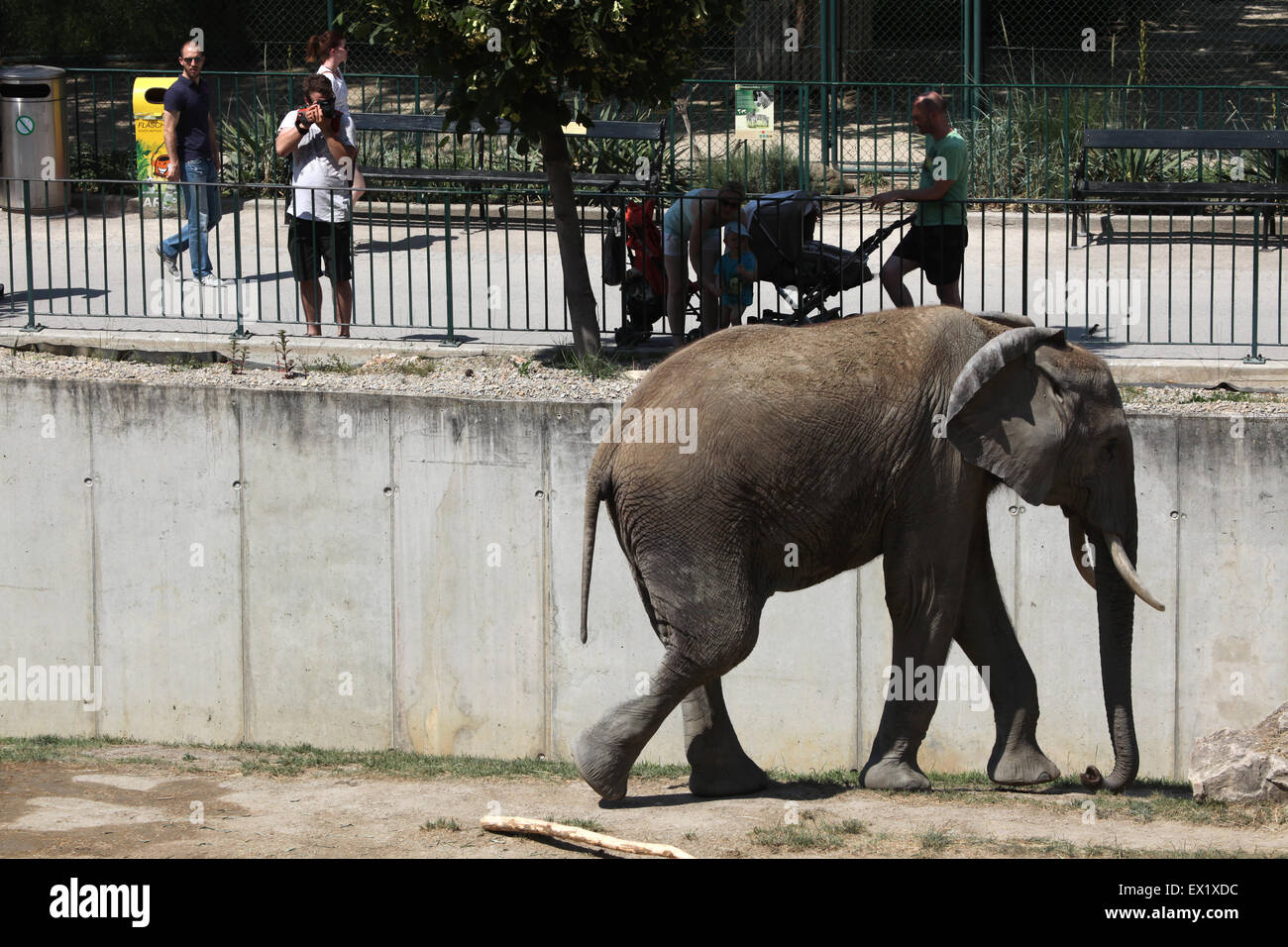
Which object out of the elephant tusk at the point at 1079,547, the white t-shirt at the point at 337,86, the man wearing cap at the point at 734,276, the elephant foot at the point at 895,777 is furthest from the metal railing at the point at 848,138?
the elephant foot at the point at 895,777

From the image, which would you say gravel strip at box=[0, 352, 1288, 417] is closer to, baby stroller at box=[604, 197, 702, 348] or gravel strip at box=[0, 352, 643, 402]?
gravel strip at box=[0, 352, 643, 402]

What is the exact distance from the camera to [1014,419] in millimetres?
7516

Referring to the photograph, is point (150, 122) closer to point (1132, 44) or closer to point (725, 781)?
point (725, 781)

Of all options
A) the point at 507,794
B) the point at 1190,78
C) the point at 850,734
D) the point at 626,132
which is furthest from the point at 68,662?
the point at 1190,78

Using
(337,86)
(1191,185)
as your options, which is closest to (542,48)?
(337,86)

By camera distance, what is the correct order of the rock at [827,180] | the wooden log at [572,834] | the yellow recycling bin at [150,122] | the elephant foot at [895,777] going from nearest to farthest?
the wooden log at [572,834]
the elephant foot at [895,777]
the yellow recycling bin at [150,122]
the rock at [827,180]

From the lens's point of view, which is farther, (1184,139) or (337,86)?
(1184,139)

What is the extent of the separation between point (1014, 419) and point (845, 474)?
2.46 ft

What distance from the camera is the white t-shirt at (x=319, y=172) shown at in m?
12.7

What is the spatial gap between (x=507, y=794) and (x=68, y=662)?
390cm

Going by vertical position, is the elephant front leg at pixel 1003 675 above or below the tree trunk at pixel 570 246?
below

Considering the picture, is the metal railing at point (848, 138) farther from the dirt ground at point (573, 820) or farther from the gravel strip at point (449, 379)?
the dirt ground at point (573, 820)

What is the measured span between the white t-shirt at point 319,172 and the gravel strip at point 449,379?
162cm

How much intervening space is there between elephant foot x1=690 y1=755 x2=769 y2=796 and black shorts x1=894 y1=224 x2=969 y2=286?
189 inches
